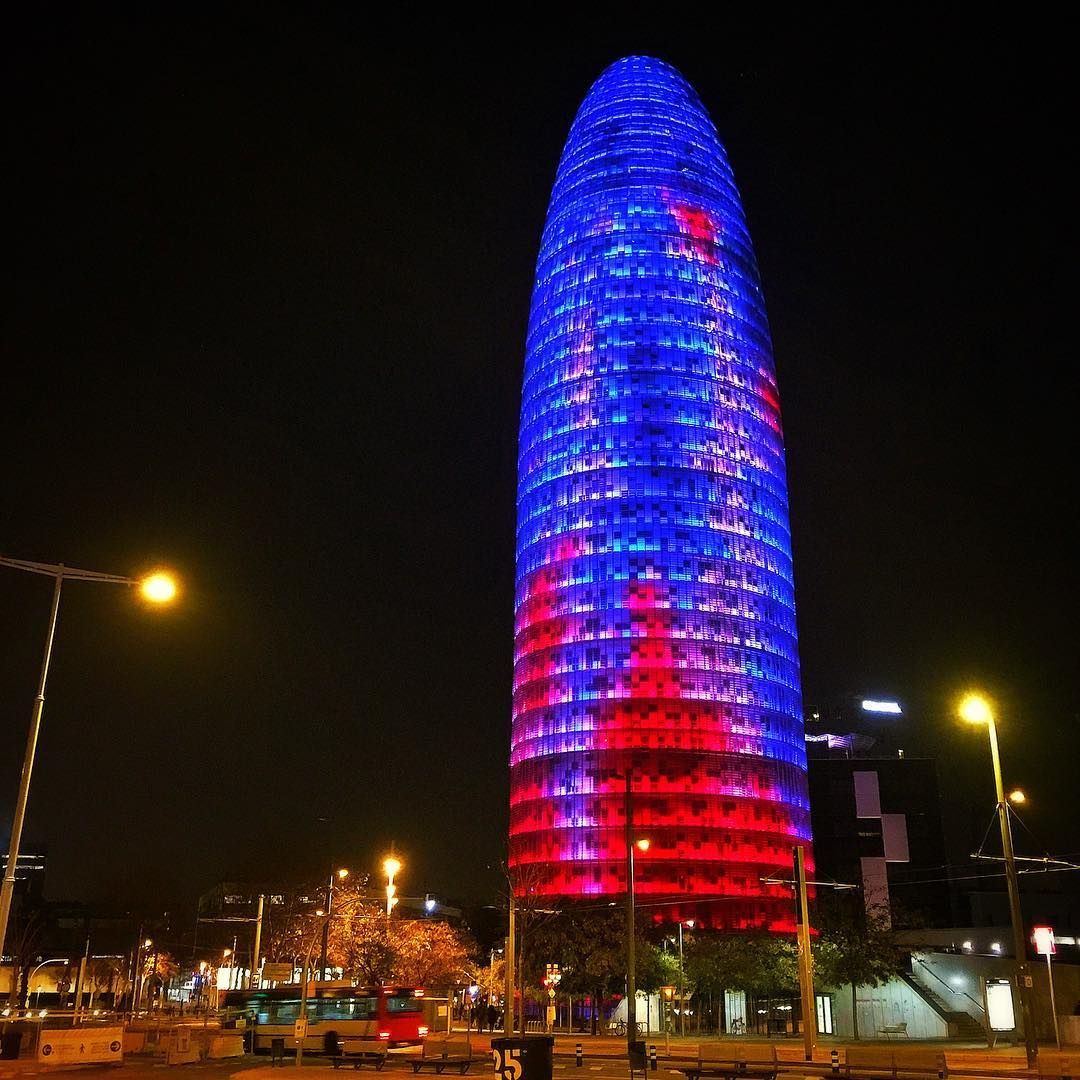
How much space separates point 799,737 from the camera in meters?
120

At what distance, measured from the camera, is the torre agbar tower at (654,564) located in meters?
110

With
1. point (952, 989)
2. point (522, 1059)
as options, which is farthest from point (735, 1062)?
point (952, 989)

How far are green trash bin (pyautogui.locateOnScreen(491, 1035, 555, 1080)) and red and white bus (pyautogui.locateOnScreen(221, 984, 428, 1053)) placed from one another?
3526cm

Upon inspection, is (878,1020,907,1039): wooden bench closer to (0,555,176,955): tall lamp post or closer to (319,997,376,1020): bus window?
(319,997,376,1020): bus window

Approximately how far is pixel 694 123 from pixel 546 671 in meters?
72.3

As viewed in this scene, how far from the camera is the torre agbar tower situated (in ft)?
359

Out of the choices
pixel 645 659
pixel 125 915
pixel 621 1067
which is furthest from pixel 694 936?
pixel 125 915

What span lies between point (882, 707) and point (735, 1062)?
11628 cm

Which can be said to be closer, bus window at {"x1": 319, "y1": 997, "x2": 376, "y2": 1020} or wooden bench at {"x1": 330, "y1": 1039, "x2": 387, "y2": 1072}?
wooden bench at {"x1": 330, "y1": 1039, "x2": 387, "y2": 1072}

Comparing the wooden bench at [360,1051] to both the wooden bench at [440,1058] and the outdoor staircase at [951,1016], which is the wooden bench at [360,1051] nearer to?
the wooden bench at [440,1058]

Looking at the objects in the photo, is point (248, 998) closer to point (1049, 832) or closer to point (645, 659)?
point (645, 659)

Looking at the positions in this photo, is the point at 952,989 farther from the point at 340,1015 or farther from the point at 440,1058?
the point at 440,1058

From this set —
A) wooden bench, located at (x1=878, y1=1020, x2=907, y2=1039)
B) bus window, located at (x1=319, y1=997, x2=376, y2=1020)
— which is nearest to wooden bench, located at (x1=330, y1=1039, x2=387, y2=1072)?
bus window, located at (x1=319, y1=997, x2=376, y2=1020)

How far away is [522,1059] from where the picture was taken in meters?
17.1
